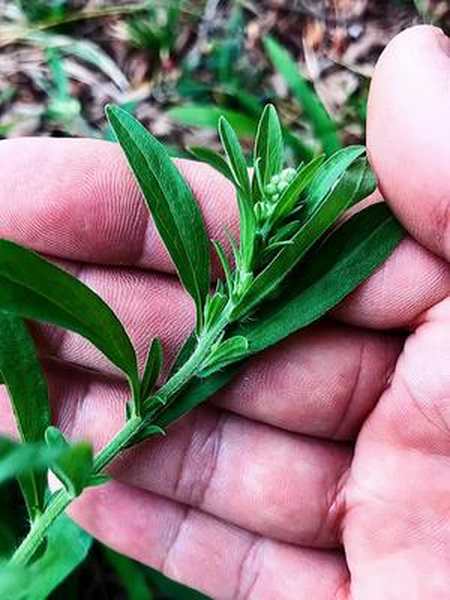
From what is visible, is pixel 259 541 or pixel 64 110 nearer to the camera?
pixel 259 541

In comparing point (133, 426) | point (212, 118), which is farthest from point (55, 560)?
point (212, 118)

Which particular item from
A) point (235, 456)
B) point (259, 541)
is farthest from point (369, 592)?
point (235, 456)

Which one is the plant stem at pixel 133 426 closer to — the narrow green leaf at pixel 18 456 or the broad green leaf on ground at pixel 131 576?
the narrow green leaf at pixel 18 456

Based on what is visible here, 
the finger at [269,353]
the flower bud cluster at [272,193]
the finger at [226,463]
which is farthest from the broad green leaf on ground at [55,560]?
the flower bud cluster at [272,193]

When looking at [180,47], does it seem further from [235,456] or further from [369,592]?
[369,592]

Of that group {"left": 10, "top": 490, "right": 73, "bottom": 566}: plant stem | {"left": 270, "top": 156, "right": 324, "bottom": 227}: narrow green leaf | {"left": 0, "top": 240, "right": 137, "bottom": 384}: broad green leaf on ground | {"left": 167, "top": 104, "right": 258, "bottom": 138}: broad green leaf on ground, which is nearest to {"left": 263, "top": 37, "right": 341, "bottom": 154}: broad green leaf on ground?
{"left": 167, "top": 104, "right": 258, "bottom": 138}: broad green leaf on ground
